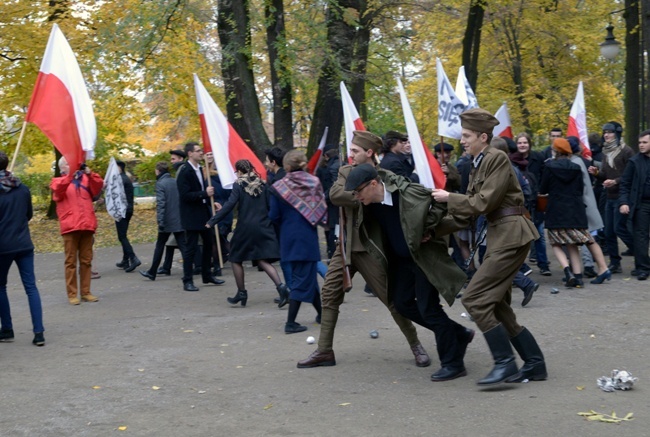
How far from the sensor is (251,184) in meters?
11.1


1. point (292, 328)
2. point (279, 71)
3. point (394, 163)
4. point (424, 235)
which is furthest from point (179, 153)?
point (424, 235)

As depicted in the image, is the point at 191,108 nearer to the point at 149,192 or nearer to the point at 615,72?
the point at 149,192

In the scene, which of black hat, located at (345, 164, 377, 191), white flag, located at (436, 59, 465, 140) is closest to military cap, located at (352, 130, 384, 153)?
black hat, located at (345, 164, 377, 191)

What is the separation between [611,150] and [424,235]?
24.9 feet

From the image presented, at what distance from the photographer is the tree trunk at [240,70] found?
58.8 ft

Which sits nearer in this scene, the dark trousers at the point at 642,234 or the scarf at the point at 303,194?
the scarf at the point at 303,194

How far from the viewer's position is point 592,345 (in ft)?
27.0

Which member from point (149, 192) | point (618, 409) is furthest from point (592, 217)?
point (149, 192)

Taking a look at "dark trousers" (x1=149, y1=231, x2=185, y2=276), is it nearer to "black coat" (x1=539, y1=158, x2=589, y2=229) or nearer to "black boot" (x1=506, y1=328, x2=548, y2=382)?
"black coat" (x1=539, y1=158, x2=589, y2=229)

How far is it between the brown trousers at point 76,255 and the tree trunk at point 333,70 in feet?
23.0

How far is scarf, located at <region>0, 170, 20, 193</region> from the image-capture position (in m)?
8.99

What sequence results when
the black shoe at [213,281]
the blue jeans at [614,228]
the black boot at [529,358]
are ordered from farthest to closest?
the blue jeans at [614,228] → the black shoe at [213,281] → the black boot at [529,358]

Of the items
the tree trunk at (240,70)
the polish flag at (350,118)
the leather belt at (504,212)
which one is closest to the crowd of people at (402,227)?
the leather belt at (504,212)

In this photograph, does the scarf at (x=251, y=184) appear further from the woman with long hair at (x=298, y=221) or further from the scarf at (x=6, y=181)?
the scarf at (x=6, y=181)
